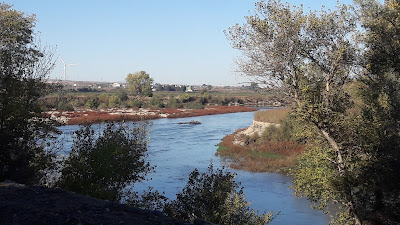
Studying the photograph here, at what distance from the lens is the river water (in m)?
18.6

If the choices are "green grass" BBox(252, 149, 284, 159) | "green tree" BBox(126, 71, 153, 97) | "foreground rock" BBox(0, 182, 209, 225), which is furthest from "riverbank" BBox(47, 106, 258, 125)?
"green tree" BBox(126, 71, 153, 97)

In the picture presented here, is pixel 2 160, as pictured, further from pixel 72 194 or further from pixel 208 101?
pixel 208 101

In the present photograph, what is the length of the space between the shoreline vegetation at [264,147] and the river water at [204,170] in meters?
1.35

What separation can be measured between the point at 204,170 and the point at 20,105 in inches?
608

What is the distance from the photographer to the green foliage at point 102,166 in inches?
464

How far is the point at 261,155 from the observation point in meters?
32.5

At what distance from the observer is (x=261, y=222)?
11.5m

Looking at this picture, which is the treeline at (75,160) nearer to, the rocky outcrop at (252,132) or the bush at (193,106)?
the rocky outcrop at (252,132)

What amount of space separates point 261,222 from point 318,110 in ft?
12.6

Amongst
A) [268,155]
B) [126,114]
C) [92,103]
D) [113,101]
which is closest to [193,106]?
[113,101]

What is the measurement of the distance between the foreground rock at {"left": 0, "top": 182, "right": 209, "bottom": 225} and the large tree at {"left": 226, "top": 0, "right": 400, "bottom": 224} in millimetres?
6355

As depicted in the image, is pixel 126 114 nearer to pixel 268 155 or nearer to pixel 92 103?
pixel 92 103

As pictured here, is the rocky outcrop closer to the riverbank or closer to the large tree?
the riverbank

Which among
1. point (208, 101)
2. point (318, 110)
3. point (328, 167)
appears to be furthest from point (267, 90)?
point (208, 101)
